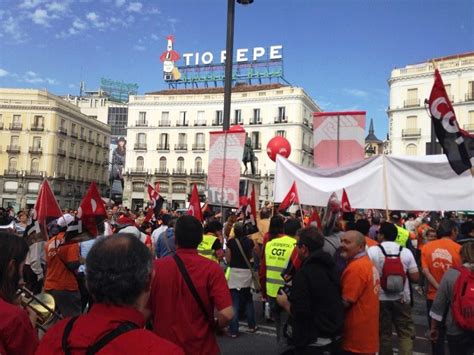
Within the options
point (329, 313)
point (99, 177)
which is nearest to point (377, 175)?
point (329, 313)

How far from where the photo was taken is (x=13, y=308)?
2.05 m

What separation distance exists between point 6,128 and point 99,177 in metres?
16.0

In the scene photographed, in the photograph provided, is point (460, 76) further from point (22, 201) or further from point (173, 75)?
point (22, 201)

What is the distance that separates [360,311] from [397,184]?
326 cm

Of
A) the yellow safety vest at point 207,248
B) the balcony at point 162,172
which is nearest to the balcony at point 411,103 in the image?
the balcony at point 162,172

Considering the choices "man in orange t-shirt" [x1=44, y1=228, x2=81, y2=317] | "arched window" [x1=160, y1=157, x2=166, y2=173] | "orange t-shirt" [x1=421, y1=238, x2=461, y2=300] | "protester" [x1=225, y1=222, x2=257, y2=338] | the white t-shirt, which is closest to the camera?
the white t-shirt

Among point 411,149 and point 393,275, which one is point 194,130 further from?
point 393,275

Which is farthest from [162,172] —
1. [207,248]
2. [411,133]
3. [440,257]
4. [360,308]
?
[360,308]

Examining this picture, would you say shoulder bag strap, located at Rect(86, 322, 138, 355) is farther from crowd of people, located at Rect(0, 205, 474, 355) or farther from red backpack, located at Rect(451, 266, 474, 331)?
red backpack, located at Rect(451, 266, 474, 331)

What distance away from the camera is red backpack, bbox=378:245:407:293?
4.79m

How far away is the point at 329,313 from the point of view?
11.6 feet

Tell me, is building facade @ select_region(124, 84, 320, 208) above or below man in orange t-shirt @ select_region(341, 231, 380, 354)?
above

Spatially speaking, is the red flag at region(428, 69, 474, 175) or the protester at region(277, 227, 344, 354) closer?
the protester at region(277, 227, 344, 354)

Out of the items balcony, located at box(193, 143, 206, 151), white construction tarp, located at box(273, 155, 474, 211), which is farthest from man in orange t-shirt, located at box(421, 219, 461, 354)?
balcony, located at box(193, 143, 206, 151)
